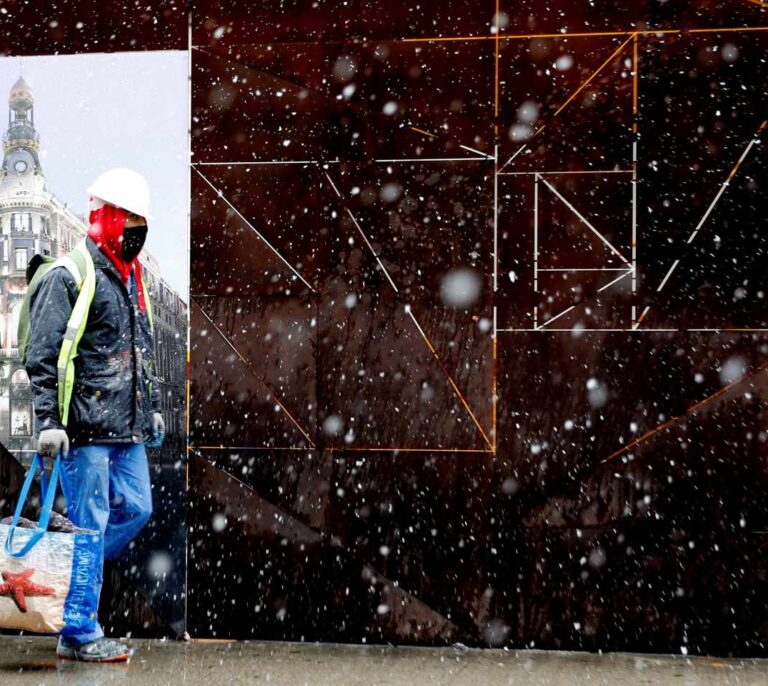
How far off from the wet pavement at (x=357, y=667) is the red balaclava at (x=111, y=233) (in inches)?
63.2

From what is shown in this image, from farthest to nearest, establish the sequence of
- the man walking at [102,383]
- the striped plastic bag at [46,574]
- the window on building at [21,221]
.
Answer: the window on building at [21,221] → the man walking at [102,383] → the striped plastic bag at [46,574]

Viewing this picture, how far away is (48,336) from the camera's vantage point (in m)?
3.91

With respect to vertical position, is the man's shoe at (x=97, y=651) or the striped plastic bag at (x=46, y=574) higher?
the striped plastic bag at (x=46, y=574)

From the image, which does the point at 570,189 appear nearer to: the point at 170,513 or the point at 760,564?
the point at 760,564

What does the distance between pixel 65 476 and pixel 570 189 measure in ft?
8.56

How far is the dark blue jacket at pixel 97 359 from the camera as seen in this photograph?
389cm

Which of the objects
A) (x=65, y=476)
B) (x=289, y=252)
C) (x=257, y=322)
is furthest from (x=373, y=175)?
(x=65, y=476)

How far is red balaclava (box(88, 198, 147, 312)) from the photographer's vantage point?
421 cm

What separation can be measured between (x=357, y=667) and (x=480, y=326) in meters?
1.62

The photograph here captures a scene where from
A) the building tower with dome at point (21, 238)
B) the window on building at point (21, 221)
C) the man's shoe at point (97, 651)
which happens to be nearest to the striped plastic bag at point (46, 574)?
the man's shoe at point (97, 651)

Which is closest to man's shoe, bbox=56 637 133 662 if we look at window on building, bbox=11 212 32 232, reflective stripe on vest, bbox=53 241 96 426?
reflective stripe on vest, bbox=53 241 96 426

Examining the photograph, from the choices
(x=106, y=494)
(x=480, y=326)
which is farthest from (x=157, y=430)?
(x=480, y=326)

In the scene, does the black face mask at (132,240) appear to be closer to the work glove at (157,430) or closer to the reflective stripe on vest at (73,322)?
the reflective stripe on vest at (73,322)

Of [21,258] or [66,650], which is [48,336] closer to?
[21,258]
